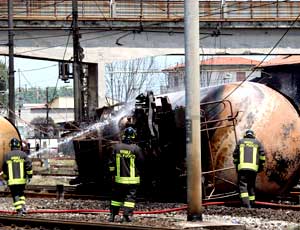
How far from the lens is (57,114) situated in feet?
346

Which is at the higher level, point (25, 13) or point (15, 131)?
point (25, 13)

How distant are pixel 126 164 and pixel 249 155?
106 inches

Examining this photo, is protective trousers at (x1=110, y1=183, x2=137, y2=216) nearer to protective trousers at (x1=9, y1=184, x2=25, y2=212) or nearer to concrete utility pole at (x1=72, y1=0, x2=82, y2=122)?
protective trousers at (x1=9, y1=184, x2=25, y2=212)

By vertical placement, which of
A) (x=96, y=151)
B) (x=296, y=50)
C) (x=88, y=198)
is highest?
(x=296, y=50)

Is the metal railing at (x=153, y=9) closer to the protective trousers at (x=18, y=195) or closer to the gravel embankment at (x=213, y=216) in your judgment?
the gravel embankment at (x=213, y=216)

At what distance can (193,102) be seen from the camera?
12.0 meters

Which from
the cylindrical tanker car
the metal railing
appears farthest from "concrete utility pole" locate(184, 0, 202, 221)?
the metal railing

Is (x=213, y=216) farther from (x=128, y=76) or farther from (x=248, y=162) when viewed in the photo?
(x=128, y=76)

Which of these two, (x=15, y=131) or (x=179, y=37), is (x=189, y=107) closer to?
(x=15, y=131)

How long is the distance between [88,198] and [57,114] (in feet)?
Result: 292

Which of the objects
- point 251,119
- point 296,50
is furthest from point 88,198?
point 296,50

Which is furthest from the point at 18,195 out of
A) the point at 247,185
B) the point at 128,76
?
the point at 128,76

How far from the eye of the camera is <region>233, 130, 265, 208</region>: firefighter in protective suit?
541 inches

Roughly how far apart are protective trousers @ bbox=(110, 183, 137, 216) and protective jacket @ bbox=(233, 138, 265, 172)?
99.5 inches
